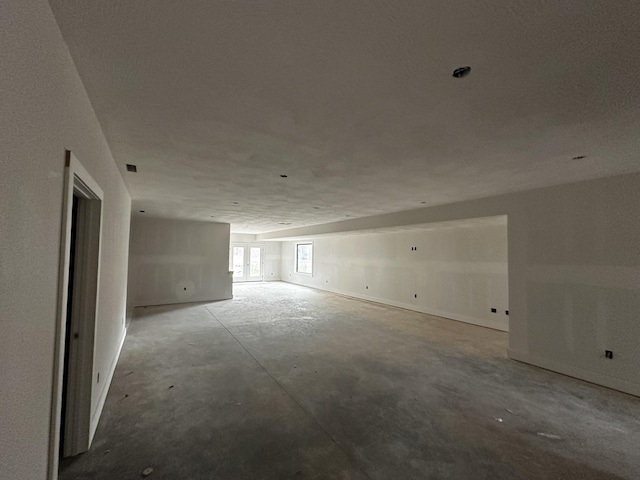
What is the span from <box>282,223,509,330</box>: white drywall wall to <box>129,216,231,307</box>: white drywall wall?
13.3 ft

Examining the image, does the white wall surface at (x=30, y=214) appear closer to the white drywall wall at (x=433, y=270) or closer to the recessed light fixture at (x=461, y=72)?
the recessed light fixture at (x=461, y=72)

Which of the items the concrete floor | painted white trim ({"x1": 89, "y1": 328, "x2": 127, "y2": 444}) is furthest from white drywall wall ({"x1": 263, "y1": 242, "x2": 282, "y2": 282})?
painted white trim ({"x1": 89, "y1": 328, "x2": 127, "y2": 444})

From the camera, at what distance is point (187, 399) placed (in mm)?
2773

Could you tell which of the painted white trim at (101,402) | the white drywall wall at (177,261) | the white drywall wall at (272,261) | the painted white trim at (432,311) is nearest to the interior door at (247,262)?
the white drywall wall at (272,261)

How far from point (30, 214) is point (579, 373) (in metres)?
5.07

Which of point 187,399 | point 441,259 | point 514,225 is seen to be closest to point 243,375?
point 187,399

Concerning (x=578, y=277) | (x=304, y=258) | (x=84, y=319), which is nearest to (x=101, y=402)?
(x=84, y=319)

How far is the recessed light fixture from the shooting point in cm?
139

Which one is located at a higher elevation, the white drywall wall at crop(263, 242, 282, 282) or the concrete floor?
the white drywall wall at crop(263, 242, 282, 282)

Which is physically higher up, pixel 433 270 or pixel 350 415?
pixel 433 270

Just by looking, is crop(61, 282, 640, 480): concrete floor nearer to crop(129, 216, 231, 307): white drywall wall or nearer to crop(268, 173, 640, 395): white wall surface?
crop(268, 173, 640, 395): white wall surface

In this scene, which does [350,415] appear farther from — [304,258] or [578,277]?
[304,258]

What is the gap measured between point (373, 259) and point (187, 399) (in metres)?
6.63

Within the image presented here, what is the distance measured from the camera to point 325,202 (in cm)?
488
